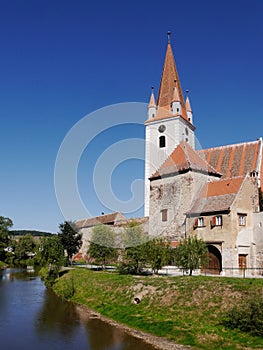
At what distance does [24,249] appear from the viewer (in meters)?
77.5

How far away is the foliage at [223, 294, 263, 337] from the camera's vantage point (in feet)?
58.0

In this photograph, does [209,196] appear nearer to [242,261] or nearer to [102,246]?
[242,261]

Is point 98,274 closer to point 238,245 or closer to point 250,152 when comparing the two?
point 238,245

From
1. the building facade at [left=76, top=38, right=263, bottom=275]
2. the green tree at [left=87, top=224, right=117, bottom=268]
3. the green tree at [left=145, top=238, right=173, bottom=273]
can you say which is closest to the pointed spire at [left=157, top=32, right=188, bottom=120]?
the building facade at [left=76, top=38, right=263, bottom=275]

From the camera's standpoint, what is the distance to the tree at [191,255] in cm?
2886

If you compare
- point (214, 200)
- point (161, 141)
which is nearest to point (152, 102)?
point (161, 141)

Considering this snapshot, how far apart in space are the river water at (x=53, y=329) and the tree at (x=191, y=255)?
8519 mm

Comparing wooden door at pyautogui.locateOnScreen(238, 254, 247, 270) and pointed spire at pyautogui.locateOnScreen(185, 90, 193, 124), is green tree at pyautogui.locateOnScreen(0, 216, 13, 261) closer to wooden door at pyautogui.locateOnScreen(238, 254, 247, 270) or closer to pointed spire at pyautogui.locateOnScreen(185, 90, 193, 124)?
pointed spire at pyautogui.locateOnScreen(185, 90, 193, 124)

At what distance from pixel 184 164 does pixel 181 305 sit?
18791 millimetres

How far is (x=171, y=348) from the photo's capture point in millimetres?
17719

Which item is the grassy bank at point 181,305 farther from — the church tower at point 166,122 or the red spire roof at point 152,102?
the red spire roof at point 152,102

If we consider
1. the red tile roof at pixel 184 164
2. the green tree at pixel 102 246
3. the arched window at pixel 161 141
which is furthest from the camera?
the arched window at pixel 161 141

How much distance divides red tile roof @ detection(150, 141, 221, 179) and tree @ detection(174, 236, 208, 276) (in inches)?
420

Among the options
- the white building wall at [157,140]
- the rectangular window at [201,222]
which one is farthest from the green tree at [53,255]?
the rectangular window at [201,222]
